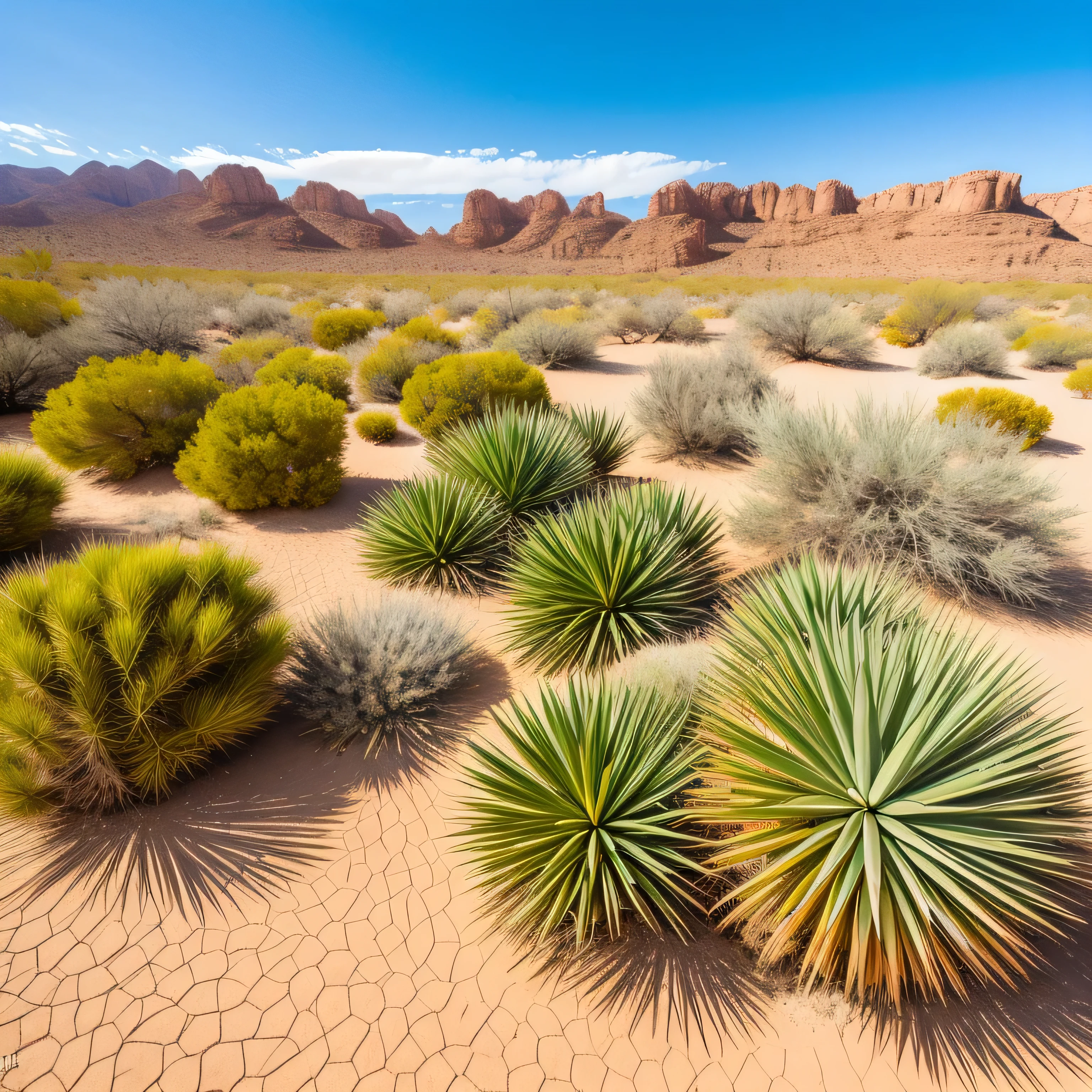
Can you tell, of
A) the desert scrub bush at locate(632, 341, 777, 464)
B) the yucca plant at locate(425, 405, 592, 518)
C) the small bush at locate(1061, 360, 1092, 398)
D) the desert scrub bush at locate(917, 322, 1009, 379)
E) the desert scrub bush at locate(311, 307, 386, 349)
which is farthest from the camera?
the desert scrub bush at locate(311, 307, 386, 349)

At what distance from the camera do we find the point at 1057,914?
2568mm

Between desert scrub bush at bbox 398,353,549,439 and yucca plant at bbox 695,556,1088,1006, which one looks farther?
desert scrub bush at bbox 398,353,549,439

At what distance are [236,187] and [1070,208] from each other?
341ft

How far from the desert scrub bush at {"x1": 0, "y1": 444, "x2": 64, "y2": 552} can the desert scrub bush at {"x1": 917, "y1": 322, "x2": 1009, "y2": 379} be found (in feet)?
58.2

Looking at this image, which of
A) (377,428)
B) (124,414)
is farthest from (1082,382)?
(124,414)

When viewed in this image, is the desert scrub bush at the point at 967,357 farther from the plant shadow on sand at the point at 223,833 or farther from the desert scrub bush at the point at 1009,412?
the plant shadow on sand at the point at 223,833

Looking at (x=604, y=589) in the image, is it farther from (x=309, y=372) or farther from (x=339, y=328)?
(x=339, y=328)

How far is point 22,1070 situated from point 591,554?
13.5ft

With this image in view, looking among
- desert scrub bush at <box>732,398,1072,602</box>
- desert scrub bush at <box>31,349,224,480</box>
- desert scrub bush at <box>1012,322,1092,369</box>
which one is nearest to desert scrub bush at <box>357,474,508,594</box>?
desert scrub bush at <box>732,398,1072,602</box>

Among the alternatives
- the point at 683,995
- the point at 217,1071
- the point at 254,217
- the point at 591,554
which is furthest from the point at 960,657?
the point at 254,217

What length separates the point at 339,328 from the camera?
1708 cm

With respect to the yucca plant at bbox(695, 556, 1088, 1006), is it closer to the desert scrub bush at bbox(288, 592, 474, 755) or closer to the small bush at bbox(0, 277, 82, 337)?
the desert scrub bush at bbox(288, 592, 474, 755)

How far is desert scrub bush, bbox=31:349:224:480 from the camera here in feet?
26.6

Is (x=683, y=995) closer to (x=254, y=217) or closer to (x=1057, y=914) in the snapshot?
(x=1057, y=914)
